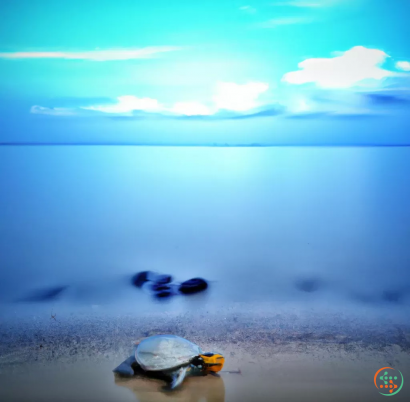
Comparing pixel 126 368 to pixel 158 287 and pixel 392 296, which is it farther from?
pixel 392 296

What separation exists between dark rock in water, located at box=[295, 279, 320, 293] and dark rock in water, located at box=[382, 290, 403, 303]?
31cm

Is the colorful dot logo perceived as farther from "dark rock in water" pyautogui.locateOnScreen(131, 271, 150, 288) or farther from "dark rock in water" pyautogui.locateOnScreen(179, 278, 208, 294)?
"dark rock in water" pyautogui.locateOnScreen(131, 271, 150, 288)

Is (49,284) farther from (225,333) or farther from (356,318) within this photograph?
(356,318)

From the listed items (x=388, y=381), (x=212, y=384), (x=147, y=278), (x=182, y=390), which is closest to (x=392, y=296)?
(x=388, y=381)

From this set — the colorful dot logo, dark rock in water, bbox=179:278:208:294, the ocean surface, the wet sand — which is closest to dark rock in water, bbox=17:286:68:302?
the ocean surface

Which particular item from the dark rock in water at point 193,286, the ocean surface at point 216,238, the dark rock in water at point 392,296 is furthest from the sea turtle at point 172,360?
the dark rock in water at point 392,296

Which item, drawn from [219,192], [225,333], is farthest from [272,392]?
[219,192]

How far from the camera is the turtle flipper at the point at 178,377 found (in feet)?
3.56

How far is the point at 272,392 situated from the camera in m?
1.11

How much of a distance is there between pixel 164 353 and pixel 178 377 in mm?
91

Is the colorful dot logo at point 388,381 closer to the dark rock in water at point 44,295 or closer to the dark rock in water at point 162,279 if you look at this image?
the dark rock in water at point 162,279

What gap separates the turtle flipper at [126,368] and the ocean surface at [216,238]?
13.7 inches

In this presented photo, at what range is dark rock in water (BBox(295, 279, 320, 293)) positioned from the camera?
1.66 m

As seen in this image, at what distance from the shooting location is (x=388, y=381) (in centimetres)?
115
